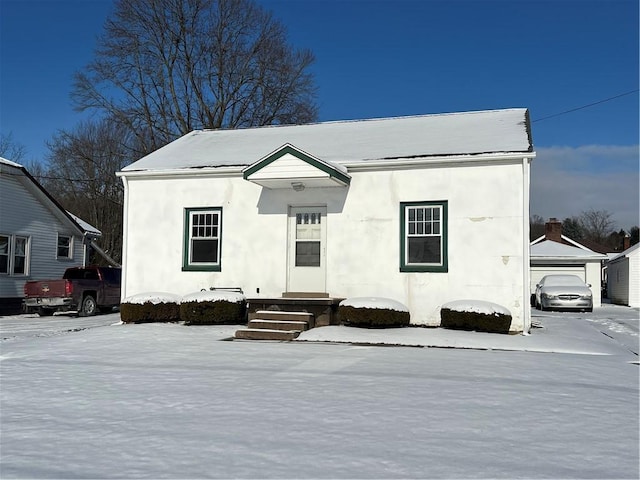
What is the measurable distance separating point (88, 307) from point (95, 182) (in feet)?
77.7

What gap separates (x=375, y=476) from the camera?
13.8ft

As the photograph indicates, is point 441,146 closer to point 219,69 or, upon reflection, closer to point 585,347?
point 585,347

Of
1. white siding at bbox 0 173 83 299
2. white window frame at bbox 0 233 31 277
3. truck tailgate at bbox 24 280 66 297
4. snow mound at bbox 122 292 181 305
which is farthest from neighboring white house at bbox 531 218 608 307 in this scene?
white window frame at bbox 0 233 31 277

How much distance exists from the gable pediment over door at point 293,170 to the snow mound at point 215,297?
2781mm

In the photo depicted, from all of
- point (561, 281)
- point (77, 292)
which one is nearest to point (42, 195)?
point (77, 292)

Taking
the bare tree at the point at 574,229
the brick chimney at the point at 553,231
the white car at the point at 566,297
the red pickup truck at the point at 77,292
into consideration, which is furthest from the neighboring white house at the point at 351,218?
the bare tree at the point at 574,229

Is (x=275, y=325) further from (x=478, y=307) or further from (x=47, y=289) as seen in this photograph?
(x=47, y=289)

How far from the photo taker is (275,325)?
1267cm

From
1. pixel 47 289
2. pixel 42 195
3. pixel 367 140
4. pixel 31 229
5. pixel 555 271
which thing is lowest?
pixel 47 289

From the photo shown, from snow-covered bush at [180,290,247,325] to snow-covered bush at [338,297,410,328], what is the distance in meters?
2.63

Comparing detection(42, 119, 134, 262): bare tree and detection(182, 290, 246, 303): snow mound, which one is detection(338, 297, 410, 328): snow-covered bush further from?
detection(42, 119, 134, 262): bare tree

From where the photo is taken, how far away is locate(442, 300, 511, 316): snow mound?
12.8 meters

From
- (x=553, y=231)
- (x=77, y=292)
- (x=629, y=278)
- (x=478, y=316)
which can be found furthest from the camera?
(x=553, y=231)

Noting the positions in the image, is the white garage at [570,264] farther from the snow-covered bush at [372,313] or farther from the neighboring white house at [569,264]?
the snow-covered bush at [372,313]
